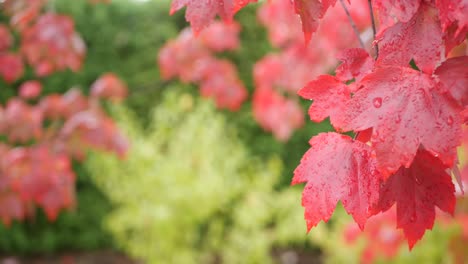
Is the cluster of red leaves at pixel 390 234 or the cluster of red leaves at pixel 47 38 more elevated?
the cluster of red leaves at pixel 47 38

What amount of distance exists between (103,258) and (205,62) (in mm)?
2802

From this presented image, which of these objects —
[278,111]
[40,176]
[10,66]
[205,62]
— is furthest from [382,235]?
[10,66]

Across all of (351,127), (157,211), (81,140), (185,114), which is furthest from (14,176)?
(351,127)

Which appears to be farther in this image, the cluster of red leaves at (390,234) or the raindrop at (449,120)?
the cluster of red leaves at (390,234)

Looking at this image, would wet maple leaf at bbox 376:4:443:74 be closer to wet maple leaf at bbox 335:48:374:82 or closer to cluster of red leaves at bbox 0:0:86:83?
wet maple leaf at bbox 335:48:374:82

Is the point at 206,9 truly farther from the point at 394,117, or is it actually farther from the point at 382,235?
the point at 382,235

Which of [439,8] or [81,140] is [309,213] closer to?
[439,8]

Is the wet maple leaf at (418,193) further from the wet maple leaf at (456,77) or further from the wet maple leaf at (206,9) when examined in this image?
the wet maple leaf at (206,9)

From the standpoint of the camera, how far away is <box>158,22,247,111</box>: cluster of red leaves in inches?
171

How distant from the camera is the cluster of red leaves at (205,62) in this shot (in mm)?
4348

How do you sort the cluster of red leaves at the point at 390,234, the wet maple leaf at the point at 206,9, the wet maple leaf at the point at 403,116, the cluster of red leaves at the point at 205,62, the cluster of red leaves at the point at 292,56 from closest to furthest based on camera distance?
the wet maple leaf at the point at 403,116 → the wet maple leaf at the point at 206,9 → the cluster of red leaves at the point at 390,234 → the cluster of red leaves at the point at 292,56 → the cluster of red leaves at the point at 205,62

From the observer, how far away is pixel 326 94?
106cm

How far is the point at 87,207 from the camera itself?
244 inches

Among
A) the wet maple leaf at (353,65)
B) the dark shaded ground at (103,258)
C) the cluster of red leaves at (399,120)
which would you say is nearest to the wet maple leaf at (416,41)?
the cluster of red leaves at (399,120)
